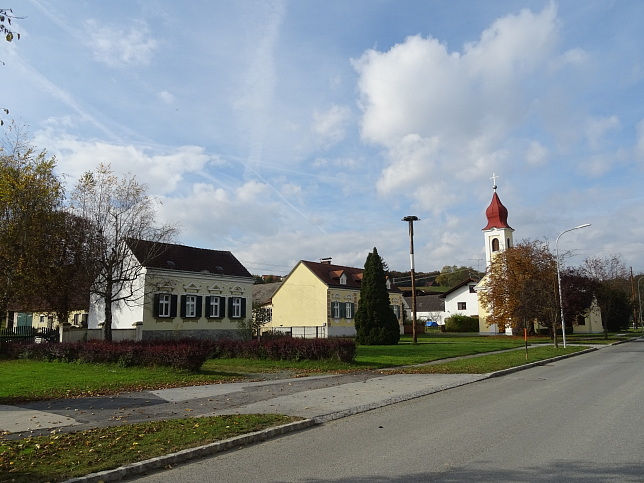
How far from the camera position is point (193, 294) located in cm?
3866

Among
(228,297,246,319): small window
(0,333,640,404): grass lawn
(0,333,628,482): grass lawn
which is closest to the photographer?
(0,333,628,482): grass lawn

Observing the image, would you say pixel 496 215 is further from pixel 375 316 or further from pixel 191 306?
pixel 191 306

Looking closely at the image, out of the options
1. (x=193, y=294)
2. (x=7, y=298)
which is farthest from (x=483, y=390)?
(x=193, y=294)

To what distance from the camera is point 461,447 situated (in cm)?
747

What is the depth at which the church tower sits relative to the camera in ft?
193

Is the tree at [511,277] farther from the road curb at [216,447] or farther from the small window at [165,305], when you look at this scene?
the road curb at [216,447]

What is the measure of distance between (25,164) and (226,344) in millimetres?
14060

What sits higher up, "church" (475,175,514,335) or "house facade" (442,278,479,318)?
"church" (475,175,514,335)

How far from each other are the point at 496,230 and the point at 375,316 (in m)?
27.9

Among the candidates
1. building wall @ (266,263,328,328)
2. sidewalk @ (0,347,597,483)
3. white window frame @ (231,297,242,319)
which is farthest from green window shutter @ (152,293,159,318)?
sidewalk @ (0,347,597,483)

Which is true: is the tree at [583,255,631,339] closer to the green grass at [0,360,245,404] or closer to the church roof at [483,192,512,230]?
the church roof at [483,192,512,230]

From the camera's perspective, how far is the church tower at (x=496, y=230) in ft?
193

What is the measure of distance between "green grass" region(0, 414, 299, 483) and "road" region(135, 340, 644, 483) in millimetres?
627

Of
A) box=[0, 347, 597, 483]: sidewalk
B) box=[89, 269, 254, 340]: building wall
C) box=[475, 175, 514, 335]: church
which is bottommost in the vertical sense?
box=[0, 347, 597, 483]: sidewalk
